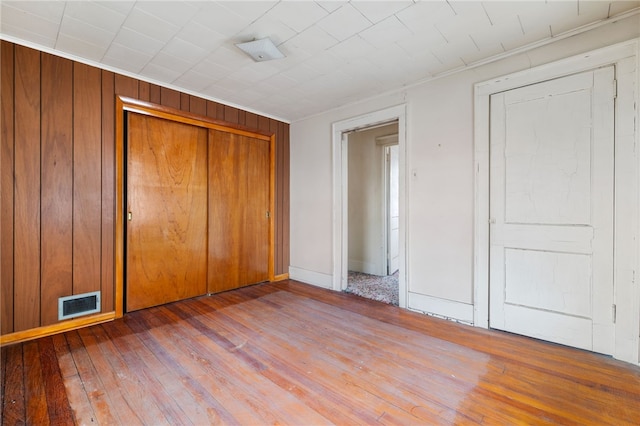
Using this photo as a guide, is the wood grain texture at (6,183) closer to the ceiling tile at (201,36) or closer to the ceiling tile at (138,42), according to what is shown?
the ceiling tile at (138,42)

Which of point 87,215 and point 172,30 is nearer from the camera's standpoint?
point 172,30

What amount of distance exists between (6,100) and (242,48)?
189 centimetres

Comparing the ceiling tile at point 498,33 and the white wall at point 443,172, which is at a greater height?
the ceiling tile at point 498,33

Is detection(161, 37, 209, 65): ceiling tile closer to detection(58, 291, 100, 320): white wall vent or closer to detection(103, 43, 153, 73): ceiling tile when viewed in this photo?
detection(103, 43, 153, 73): ceiling tile

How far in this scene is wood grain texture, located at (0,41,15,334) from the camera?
214cm

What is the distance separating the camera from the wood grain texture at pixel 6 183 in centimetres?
214

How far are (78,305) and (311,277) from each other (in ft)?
8.36

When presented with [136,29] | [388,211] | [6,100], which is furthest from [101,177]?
[388,211]

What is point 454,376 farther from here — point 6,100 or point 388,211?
point 6,100

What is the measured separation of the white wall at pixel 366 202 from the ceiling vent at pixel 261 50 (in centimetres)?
246

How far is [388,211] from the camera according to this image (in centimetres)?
451

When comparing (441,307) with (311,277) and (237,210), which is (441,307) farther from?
(237,210)

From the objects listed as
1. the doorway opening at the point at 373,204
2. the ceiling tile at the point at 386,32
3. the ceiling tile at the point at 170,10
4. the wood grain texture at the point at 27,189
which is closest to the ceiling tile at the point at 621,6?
the ceiling tile at the point at 386,32

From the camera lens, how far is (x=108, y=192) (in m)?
2.66
